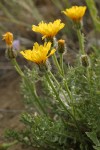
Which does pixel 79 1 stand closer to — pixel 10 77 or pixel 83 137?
pixel 10 77

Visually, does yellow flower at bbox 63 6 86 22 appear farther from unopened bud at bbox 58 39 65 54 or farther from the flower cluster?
unopened bud at bbox 58 39 65 54

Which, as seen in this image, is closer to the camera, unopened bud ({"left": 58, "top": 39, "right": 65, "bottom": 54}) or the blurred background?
unopened bud ({"left": 58, "top": 39, "right": 65, "bottom": 54})

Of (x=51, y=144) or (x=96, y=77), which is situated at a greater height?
(x=96, y=77)

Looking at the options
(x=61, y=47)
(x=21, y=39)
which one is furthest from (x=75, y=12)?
(x=21, y=39)

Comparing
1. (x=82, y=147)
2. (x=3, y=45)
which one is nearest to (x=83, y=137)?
(x=82, y=147)

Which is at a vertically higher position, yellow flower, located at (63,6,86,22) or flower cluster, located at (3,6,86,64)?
yellow flower, located at (63,6,86,22)

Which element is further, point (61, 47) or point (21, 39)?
point (21, 39)

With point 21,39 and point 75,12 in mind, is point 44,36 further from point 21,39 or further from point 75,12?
point 21,39

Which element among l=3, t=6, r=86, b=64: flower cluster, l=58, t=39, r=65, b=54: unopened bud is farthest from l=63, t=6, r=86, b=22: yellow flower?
l=58, t=39, r=65, b=54: unopened bud

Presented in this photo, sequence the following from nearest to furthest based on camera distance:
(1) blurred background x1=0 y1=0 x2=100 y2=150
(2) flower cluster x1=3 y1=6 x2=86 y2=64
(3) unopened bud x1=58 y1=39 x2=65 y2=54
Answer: (2) flower cluster x1=3 y1=6 x2=86 y2=64
(3) unopened bud x1=58 y1=39 x2=65 y2=54
(1) blurred background x1=0 y1=0 x2=100 y2=150

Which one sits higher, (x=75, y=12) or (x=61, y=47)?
(x=75, y=12)

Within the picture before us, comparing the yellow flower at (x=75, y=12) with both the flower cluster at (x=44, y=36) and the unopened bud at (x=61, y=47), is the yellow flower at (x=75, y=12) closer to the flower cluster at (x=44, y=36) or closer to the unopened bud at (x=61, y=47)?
the flower cluster at (x=44, y=36)
